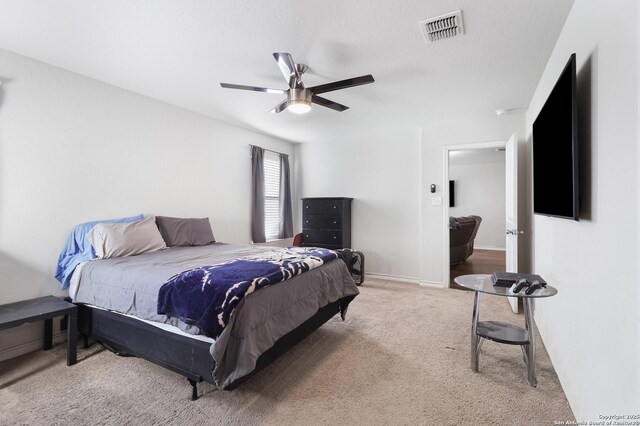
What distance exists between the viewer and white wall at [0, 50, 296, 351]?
7.92 feet

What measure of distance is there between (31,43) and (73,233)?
1.53 m

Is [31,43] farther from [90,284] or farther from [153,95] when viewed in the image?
[90,284]

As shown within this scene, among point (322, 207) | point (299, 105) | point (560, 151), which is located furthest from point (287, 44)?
point (322, 207)

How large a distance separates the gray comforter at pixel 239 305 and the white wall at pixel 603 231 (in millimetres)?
1630

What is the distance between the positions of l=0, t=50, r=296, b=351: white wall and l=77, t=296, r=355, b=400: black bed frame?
2.17 ft

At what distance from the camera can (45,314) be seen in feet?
7.03

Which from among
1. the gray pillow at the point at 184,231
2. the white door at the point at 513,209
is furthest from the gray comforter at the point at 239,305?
the white door at the point at 513,209

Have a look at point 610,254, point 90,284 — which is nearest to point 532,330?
point 610,254

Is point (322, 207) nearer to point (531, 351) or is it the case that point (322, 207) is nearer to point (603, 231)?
point (531, 351)

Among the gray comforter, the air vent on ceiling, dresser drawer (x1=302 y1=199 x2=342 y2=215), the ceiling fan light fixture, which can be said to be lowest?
the gray comforter

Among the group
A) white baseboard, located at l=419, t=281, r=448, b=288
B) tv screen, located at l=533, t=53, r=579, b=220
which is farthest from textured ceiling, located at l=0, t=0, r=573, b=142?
white baseboard, located at l=419, t=281, r=448, b=288

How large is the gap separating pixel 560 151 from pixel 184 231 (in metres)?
3.44

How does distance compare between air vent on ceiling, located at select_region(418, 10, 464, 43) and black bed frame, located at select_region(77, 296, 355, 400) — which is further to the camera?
air vent on ceiling, located at select_region(418, 10, 464, 43)

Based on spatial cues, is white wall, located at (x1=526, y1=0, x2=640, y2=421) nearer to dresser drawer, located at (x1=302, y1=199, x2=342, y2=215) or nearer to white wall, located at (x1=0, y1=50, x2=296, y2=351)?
dresser drawer, located at (x1=302, y1=199, x2=342, y2=215)
